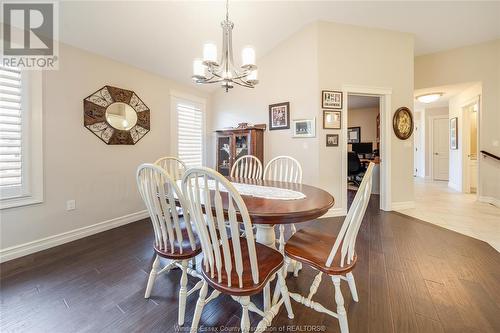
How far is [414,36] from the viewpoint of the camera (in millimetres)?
3697

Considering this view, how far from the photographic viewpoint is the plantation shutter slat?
2096 mm

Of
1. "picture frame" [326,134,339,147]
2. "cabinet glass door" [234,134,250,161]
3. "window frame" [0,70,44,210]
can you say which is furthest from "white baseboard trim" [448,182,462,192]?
"window frame" [0,70,44,210]

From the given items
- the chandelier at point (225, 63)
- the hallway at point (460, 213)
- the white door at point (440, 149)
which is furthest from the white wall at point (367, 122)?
the chandelier at point (225, 63)

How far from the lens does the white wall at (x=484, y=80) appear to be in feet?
12.9

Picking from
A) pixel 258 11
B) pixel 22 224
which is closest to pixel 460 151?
pixel 258 11

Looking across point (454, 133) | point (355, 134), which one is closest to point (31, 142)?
point (355, 134)

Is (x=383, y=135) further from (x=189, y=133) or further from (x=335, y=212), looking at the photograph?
(x=189, y=133)

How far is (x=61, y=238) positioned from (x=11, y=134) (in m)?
1.21

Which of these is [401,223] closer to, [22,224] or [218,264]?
[218,264]

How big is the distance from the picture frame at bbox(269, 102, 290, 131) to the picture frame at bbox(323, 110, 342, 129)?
1.94 ft

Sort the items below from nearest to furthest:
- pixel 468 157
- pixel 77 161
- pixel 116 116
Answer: pixel 77 161
pixel 116 116
pixel 468 157

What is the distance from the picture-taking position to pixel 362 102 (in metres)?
6.03

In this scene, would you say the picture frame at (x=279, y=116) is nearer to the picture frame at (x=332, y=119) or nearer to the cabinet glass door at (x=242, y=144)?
the cabinet glass door at (x=242, y=144)

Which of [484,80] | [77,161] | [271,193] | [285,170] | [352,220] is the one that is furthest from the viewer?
[484,80]
